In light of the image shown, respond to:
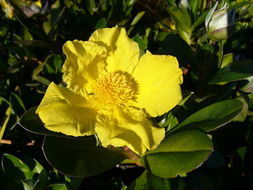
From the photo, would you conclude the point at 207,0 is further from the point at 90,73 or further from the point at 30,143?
the point at 30,143

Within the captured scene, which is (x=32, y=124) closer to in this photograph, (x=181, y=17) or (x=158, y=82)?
(x=158, y=82)

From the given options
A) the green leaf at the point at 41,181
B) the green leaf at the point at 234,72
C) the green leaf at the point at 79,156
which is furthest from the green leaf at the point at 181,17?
the green leaf at the point at 41,181

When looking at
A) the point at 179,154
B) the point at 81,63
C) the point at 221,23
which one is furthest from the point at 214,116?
the point at 81,63

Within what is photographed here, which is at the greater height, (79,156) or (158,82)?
(158,82)

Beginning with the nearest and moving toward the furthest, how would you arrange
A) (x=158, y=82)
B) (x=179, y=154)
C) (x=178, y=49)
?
(x=179, y=154)
(x=158, y=82)
(x=178, y=49)

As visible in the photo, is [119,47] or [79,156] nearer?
[79,156]

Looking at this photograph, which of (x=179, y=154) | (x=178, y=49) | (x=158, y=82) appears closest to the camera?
(x=179, y=154)

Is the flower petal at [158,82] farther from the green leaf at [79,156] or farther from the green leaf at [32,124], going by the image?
the green leaf at [32,124]

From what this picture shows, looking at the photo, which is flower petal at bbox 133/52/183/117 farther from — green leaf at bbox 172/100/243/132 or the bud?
the bud
